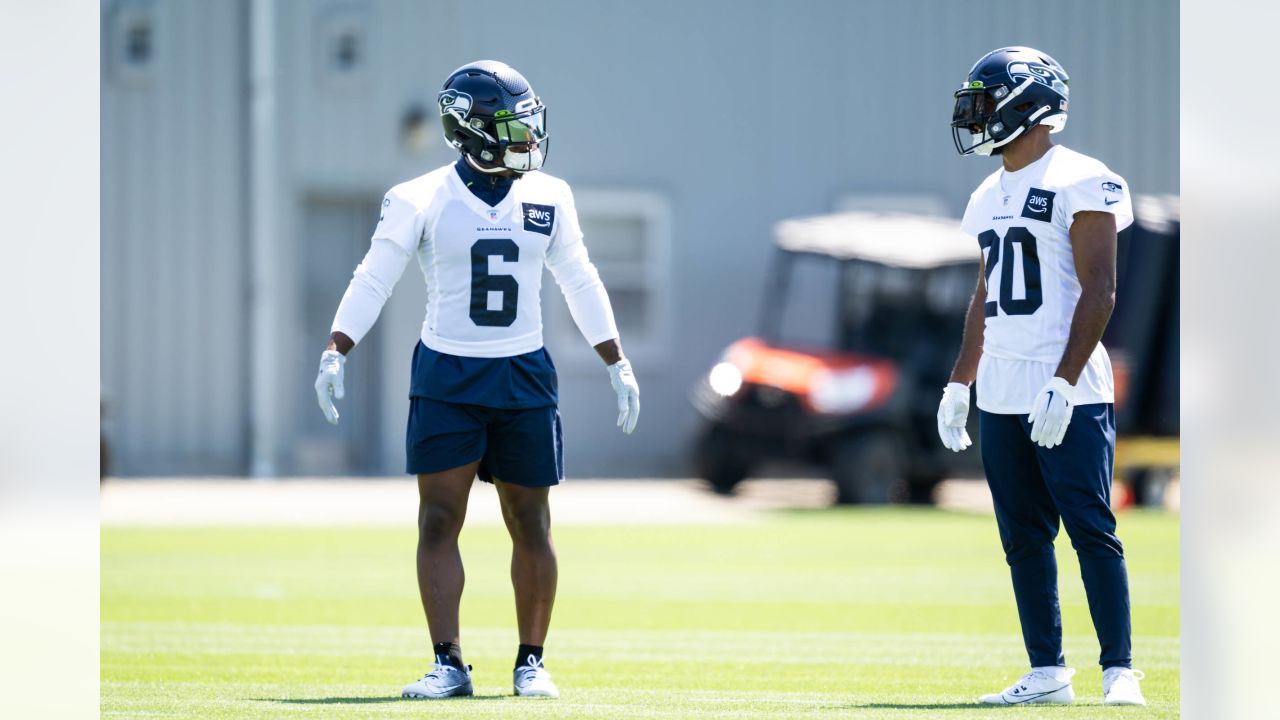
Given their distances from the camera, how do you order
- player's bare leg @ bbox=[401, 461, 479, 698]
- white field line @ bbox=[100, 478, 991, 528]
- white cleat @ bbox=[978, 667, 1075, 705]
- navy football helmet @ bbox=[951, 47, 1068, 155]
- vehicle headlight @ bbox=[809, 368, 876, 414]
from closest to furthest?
white cleat @ bbox=[978, 667, 1075, 705]
navy football helmet @ bbox=[951, 47, 1068, 155]
player's bare leg @ bbox=[401, 461, 479, 698]
white field line @ bbox=[100, 478, 991, 528]
vehicle headlight @ bbox=[809, 368, 876, 414]

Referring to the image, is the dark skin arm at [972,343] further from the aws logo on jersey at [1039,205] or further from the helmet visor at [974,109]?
the helmet visor at [974,109]

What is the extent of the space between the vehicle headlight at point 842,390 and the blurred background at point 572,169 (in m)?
1.39

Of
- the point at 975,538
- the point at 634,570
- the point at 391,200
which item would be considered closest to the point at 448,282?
the point at 391,200

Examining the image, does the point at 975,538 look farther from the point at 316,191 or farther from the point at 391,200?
the point at 316,191

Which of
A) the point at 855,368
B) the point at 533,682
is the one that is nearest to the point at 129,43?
the point at 855,368

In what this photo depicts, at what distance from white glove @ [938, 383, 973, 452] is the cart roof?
13.6m

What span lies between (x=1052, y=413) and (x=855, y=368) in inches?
534

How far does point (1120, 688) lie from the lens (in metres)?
5.51

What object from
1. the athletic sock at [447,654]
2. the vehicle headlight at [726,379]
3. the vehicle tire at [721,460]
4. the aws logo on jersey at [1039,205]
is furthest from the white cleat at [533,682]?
the vehicle headlight at [726,379]

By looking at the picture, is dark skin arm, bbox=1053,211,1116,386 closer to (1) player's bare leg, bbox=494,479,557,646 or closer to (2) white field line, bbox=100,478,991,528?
(1) player's bare leg, bbox=494,479,557,646

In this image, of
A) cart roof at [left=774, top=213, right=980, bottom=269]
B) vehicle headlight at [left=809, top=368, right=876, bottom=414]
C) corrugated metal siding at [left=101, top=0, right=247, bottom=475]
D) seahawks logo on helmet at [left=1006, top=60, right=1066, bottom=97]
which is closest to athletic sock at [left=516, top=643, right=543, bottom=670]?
seahawks logo on helmet at [left=1006, top=60, right=1066, bottom=97]

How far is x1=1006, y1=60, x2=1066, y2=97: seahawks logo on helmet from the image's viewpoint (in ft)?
18.9

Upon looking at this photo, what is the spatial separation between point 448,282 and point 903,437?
1312 centimetres
